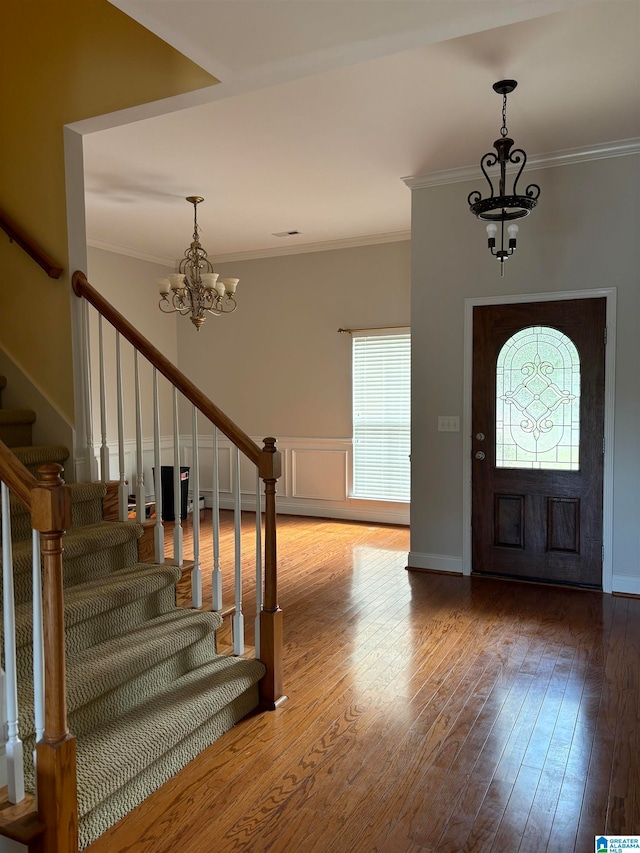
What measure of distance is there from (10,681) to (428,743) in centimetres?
159

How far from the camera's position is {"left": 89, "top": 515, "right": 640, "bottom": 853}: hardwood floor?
2.08 m

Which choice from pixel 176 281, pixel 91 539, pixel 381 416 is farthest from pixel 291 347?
pixel 91 539

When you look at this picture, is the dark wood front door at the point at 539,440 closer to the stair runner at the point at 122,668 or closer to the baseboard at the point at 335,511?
the baseboard at the point at 335,511

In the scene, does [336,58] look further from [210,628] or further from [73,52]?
[210,628]

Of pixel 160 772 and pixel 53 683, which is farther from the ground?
pixel 53 683

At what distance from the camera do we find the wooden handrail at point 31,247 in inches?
132

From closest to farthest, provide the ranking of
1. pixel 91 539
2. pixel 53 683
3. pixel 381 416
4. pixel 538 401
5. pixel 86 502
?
pixel 53 683 < pixel 91 539 < pixel 86 502 < pixel 538 401 < pixel 381 416

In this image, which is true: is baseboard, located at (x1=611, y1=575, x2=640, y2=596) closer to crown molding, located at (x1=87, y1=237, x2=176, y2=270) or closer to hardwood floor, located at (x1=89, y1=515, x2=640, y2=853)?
hardwood floor, located at (x1=89, y1=515, x2=640, y2=853)

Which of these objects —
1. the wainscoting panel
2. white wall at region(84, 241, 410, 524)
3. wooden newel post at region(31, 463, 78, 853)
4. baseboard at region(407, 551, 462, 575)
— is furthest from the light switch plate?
wooden newel post at region(31, 463, 78, 853)

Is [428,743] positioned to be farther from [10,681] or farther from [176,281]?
[176,281]

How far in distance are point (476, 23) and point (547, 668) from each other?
9.44 feet

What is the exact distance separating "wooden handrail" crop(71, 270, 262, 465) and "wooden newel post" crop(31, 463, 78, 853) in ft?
3.35

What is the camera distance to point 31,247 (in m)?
3.37

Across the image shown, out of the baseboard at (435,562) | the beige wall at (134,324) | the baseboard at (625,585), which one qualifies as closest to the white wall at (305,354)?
the beige wall at (134,324)
